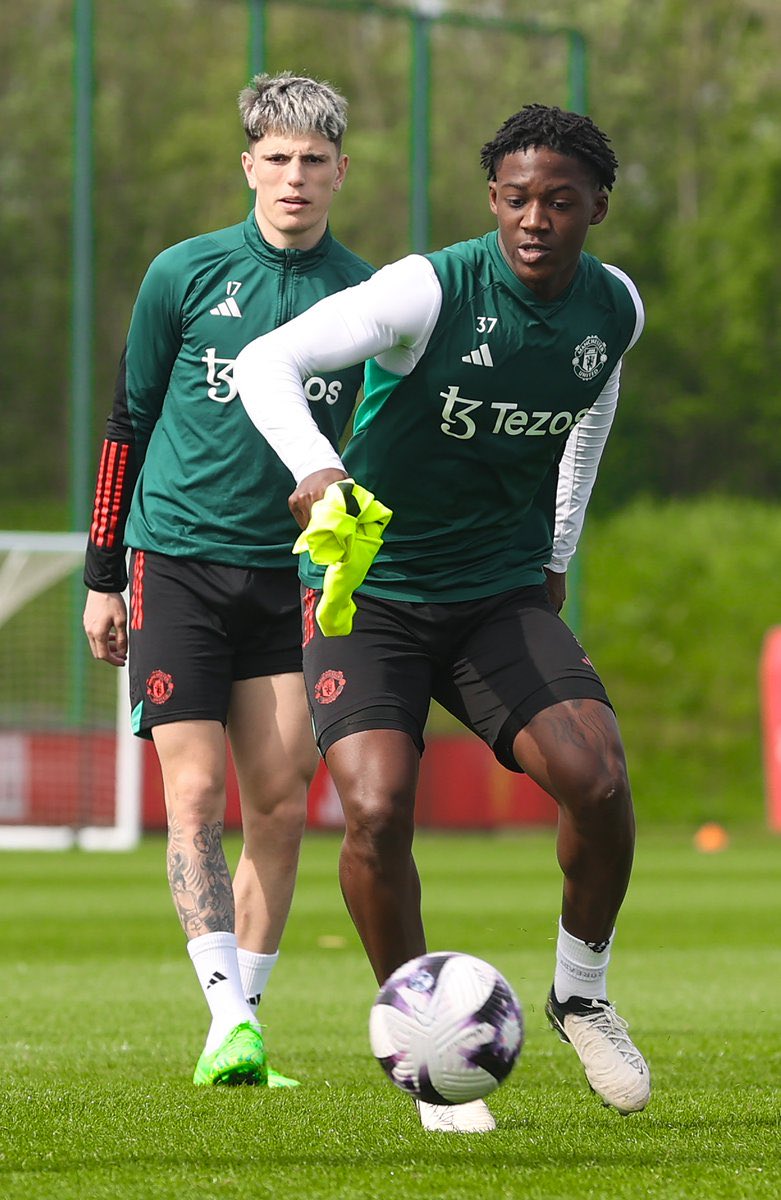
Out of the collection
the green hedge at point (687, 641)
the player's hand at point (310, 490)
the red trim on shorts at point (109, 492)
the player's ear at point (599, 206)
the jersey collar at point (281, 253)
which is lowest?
the green hedge at point (687, 641)

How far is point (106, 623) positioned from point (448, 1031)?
6.13 ft

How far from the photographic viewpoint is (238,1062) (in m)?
5.00

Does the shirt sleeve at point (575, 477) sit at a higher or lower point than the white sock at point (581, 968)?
higher

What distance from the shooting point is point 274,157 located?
16.8ft

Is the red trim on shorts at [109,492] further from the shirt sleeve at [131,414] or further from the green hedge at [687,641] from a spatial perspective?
the green hedge at [687,641]

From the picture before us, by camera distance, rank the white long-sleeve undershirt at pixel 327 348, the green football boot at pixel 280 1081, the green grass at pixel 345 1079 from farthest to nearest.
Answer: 1. the green football boot at pixel 280 1081
2. the white long-sleeve undershirt at pixel 327 348
3. the green grass at pixel 345 1079

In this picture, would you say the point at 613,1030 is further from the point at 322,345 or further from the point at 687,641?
the point at 687,641

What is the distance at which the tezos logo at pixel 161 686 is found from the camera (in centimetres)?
528

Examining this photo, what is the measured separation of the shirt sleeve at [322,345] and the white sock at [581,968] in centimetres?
129

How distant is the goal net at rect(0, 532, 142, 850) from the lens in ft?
58.9

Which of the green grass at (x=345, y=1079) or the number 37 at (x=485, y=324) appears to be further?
the number 37 at (x=485, y=324)

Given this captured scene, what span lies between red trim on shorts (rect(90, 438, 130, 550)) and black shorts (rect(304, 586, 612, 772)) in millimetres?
968

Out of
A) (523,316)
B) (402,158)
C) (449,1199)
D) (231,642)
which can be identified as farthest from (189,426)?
(402,158)

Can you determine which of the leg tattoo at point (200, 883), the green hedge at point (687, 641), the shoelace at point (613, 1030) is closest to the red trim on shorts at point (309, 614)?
the leg tattoo at point (200, 883)
